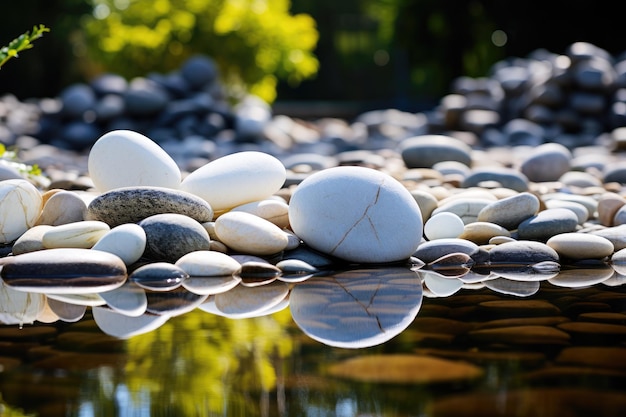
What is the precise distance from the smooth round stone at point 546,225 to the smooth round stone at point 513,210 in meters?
0.05

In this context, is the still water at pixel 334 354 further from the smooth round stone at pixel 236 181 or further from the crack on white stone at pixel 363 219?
the smooth round stone at pixel 236 181

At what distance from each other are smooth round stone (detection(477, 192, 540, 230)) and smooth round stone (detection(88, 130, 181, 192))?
1.56 metres

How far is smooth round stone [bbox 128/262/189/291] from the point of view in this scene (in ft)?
10.5

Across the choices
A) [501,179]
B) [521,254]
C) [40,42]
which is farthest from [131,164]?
[40,42]

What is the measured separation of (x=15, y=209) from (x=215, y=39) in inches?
393

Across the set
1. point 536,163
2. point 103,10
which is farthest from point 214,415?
point 103,10

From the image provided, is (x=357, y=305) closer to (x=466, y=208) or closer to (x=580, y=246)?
(x=580, y=246)

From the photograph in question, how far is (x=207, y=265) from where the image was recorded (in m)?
3.33

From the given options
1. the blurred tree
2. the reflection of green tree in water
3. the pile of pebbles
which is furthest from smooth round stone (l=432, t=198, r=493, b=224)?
the blurred tree

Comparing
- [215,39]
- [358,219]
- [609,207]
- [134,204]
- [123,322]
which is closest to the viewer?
[123,322]

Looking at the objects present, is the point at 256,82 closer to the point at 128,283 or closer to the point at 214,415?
the point at 128,283

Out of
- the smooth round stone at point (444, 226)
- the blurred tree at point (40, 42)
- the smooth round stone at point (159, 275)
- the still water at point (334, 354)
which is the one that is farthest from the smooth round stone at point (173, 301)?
the blurred tree at point (40, 42)

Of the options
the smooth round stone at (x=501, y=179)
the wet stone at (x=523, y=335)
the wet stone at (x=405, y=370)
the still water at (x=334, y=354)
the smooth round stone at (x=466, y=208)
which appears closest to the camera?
the still water at (x=334, y=354)

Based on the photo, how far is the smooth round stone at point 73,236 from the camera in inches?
139
